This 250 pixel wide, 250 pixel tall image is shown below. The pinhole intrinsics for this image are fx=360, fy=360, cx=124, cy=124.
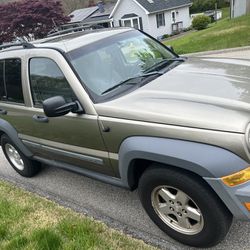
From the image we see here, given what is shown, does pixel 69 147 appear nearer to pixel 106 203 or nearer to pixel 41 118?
pixel 41 118

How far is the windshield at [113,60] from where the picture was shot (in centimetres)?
352

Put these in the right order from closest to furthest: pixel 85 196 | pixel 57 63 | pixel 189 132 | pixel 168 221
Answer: pixel 189 132 < pixel 168 221 < pixel 57 63 < pixel 85 196

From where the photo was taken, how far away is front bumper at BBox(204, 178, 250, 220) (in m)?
2.54

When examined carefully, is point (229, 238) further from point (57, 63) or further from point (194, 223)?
point (57, 63)

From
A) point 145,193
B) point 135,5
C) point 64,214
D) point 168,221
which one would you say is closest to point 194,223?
point 168,221

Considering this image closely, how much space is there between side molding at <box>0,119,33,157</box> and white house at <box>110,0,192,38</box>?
33531mm

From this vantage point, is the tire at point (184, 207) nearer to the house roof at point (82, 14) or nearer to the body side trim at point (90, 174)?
the body side trim at point (90, 174)

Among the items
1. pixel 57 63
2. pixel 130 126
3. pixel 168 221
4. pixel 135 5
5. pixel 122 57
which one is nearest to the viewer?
pixel 130 126

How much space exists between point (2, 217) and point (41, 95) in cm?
143

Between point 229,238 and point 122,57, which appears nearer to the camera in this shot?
point 229,238

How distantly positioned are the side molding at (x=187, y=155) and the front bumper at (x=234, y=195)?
72mm

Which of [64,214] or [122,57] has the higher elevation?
[122,57]

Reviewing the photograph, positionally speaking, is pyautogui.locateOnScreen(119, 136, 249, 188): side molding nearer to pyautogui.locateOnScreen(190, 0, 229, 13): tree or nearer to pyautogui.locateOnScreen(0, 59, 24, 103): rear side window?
pyautogui.locateOnScreen(0, 59, 24, 103): rear side window

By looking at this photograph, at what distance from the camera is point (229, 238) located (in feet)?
10.4
